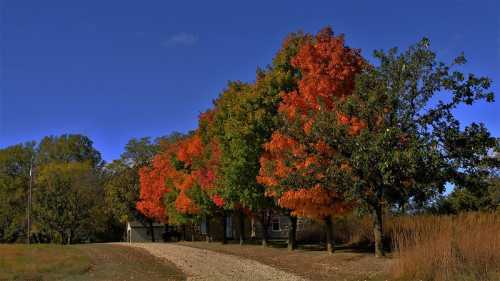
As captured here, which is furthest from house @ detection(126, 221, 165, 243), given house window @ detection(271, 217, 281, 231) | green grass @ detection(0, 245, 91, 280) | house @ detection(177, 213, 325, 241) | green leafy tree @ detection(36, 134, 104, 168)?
green grass @ detection(0, 245, 91, 280)

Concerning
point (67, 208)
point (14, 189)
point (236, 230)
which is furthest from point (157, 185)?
point (14, 189)

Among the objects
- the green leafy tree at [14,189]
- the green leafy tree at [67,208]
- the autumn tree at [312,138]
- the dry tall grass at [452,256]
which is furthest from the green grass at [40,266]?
the green leafy tree at [14,189]

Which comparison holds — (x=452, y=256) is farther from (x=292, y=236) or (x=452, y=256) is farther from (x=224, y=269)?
(x=292, y=236)

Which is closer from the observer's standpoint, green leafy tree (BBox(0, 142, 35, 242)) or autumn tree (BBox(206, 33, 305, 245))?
autumn tree (BBox(206, 33, 305, 245))

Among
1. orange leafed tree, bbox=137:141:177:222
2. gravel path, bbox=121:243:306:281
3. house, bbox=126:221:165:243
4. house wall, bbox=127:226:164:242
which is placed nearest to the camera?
gravel path, bbox=121:243:306:281

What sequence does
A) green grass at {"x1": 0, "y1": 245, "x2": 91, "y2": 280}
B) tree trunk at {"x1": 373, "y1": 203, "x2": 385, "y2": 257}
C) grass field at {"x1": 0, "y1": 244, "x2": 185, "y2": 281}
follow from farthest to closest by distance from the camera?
tree trunk at {"x1": 373, "y1": 203, "x2": 385, "y2": 257}
green grass at {"x1": 0, "y1": 245, "x2": 91, "y2": 280}
grass field at {"x1": 0, "y1": 244, "x2": 185, "y2": 281}

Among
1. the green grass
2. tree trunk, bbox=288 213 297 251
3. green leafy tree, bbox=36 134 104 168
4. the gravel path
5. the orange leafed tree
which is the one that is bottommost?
the gravel path

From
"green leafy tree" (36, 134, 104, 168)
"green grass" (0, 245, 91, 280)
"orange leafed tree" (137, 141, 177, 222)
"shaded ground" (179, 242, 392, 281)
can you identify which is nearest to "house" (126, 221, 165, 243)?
"orange leafed tree" (137, 141, 177, 222)

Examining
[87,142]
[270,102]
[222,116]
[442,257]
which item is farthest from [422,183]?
[87,142]

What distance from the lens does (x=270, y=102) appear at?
89.7 feet

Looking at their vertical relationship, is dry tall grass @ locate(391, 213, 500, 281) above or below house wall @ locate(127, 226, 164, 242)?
above

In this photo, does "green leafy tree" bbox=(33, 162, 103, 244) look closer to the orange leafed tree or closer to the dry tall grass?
the orange leafed tree

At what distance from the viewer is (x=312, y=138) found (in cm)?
2077

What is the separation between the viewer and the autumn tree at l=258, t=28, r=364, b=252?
2069cm
